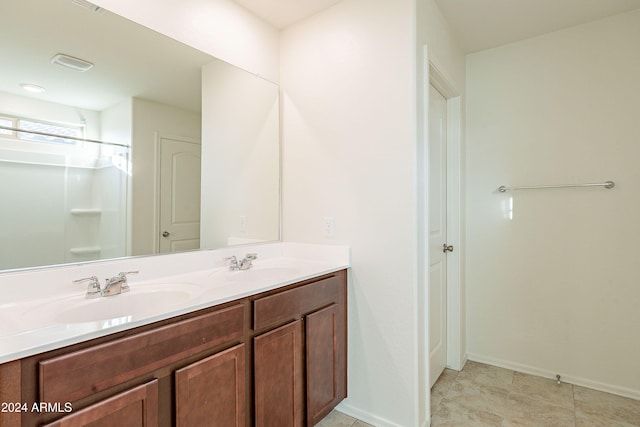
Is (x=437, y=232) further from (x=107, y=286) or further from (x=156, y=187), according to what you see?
(x=107, y=286)

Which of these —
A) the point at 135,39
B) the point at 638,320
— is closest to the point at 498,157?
the point at 638,320

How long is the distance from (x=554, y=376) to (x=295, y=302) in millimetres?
2063

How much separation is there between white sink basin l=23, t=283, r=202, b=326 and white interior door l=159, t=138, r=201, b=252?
309 millimetres

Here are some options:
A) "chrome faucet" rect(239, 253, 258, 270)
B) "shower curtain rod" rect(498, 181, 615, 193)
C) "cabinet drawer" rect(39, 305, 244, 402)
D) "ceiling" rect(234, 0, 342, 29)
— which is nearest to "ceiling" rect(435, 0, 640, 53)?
"ceiling" rect(234, 0, 342, 29)

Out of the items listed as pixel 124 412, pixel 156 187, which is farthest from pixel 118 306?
pixel 156 187

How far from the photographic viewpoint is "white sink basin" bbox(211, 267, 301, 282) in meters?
1.59

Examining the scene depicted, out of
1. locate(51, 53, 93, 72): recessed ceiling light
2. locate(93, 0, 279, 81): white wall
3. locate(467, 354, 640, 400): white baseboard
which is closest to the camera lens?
locate(51, 53, 93, 72): recessed ceiling light

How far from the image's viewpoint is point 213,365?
1188 millimetres

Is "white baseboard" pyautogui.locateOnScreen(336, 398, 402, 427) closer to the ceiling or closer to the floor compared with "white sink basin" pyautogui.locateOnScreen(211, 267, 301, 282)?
Result: closer to the floor

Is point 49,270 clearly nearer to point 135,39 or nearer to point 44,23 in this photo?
point 44,23

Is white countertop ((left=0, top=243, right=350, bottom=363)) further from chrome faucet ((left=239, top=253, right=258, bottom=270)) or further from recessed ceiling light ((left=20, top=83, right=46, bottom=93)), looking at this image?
recessed ceiling light ((left=20, top=83, right=46, bottom=93))

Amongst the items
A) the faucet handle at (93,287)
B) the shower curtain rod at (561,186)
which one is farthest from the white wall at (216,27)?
the shower curtain rod at (561,186)

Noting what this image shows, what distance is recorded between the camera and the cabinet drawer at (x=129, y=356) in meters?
0.84

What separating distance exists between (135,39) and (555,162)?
8.87 feet
